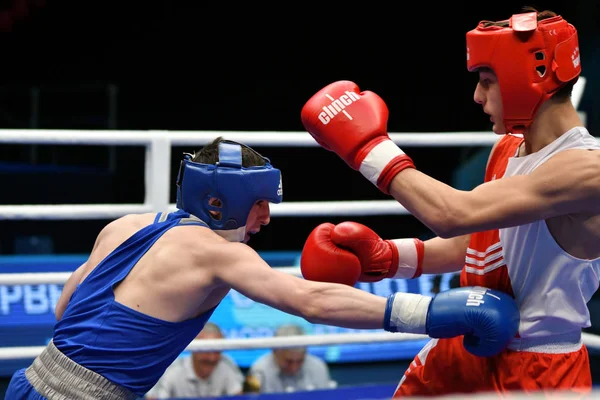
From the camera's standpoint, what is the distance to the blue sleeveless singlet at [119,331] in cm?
191

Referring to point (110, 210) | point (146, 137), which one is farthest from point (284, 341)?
point (146, 137)

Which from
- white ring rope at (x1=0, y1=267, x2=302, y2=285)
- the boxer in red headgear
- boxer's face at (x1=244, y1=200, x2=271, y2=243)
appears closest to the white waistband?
the boxer in red headgear

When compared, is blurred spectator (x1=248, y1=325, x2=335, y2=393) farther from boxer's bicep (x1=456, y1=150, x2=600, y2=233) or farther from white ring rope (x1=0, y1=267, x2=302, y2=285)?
boxer's bicep (x1=456, y1=150, x2=600, y2=233)

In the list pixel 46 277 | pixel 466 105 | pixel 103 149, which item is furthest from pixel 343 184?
pixel 46 277

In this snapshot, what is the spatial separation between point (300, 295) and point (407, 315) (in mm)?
253

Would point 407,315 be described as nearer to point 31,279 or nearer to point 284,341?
point 284,341

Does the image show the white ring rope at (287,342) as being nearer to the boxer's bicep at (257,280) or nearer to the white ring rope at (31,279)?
the white ring rope at (31,279)

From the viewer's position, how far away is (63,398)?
6.25 feet

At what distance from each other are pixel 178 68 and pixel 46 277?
13.1 ft

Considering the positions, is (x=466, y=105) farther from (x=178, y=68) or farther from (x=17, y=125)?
(x=17, y=125)

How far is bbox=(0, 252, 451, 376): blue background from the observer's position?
3916 millimetres

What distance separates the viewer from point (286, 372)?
3.99 meters

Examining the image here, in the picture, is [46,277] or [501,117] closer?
[501,117]

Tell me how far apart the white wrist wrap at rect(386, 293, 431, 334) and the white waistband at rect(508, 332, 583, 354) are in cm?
26
